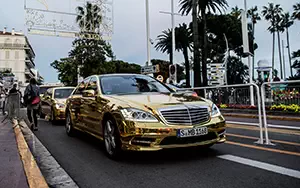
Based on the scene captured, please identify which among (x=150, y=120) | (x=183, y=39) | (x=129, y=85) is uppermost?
(x=183, y=39)

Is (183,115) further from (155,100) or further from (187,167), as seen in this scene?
(187,167)

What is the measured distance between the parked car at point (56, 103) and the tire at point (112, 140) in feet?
20.8

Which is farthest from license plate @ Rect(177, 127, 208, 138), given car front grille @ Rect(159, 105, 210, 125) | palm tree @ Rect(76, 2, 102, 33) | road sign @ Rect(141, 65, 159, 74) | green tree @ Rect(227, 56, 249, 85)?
green tree @ Rect(227, 56, 249, 85)

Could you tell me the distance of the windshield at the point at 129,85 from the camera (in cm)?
610

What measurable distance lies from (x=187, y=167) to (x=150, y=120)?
90 centimetres

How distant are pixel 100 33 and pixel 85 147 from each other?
28.4 metres

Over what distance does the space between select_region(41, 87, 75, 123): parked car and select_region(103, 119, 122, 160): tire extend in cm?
633

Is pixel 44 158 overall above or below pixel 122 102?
below

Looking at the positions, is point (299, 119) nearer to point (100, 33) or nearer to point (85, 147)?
point (85, 147)

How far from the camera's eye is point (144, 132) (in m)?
4.66

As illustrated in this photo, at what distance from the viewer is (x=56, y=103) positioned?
11.6 meters

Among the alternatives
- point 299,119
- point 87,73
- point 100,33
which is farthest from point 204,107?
point 87,73

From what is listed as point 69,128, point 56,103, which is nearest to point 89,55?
point 56,103

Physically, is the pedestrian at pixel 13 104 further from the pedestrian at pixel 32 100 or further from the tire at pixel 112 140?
the tire at pixel 112 140
